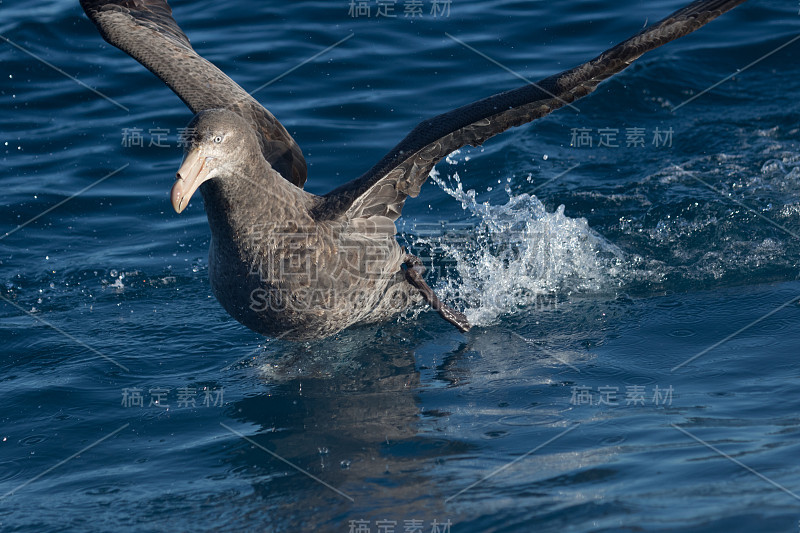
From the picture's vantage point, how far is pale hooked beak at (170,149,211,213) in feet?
15.0

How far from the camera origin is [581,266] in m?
7.02

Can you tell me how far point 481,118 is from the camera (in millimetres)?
5438

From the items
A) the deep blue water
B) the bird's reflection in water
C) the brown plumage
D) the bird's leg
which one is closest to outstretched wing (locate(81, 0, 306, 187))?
the brown plumage

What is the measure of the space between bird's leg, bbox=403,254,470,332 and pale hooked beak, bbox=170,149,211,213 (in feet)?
7.14

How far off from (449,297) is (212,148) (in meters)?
2.78

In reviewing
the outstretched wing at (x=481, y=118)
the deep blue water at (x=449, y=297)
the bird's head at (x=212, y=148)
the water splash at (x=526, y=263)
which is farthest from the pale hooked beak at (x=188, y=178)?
the water splash at (x=526, y=263)

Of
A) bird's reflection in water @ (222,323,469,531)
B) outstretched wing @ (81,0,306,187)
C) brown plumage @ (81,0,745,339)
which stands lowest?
bird's reflection in water @ (222,323,469,531)

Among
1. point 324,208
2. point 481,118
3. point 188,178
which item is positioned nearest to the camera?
point 188,178

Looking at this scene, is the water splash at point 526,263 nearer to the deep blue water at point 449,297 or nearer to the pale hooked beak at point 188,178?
the deep blue water at point 449,297

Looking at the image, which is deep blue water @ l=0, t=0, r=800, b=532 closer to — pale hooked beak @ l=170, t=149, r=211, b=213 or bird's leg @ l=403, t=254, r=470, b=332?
bird's leg @ l=403, t=254, r=470, b=332

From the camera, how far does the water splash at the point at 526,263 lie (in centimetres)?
683

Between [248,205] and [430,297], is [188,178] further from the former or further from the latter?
[430,297]

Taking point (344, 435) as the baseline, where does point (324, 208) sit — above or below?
above

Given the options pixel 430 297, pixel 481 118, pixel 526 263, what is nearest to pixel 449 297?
pixel 430 297
